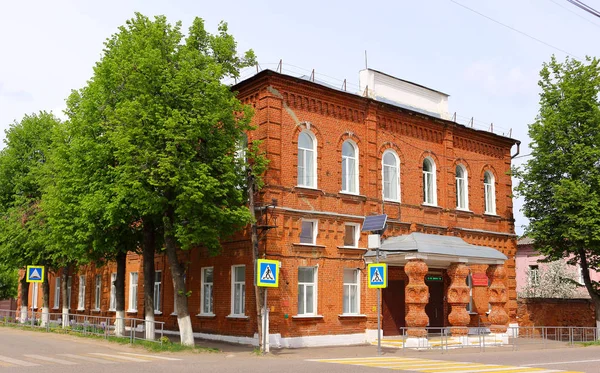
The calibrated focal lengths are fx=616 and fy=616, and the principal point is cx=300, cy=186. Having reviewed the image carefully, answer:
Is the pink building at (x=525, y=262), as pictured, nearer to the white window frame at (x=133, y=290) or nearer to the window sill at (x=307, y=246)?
the window sill at (x=307, y=246)

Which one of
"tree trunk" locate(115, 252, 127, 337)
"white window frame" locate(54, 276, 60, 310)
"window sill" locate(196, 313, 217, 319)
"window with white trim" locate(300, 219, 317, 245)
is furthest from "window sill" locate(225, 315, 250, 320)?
"white window frame" locate(54, 276, 60, 310)

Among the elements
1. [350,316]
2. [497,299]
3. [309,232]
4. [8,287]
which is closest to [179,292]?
[309,232]

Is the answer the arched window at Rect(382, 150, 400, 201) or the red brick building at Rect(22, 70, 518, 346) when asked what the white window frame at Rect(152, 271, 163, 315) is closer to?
the red brick building at Rect(22, 70, 518, 346)

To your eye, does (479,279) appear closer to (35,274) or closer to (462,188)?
(462,188)

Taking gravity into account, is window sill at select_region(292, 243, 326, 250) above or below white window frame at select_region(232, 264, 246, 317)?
above

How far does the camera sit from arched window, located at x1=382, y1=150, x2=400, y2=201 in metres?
27.3

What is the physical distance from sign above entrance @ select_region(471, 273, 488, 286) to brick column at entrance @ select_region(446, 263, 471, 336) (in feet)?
16.5

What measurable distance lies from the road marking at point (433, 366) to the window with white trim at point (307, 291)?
509 centimetres

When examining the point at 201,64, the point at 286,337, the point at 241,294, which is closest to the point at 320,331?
the point at 286,337

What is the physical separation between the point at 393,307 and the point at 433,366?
33.1ft

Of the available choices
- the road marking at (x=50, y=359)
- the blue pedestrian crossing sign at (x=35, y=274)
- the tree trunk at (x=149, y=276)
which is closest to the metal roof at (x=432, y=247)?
the tree trunk at (x=149, y=276)

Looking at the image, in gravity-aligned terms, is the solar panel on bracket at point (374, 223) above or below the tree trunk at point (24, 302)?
above

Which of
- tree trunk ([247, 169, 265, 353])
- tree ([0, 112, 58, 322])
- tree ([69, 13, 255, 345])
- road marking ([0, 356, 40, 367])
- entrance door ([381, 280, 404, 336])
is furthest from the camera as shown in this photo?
tree ([0, 112, 58, 322])

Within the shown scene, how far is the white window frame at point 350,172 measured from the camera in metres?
26.0
